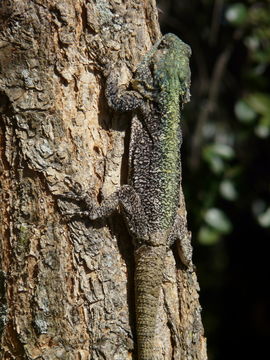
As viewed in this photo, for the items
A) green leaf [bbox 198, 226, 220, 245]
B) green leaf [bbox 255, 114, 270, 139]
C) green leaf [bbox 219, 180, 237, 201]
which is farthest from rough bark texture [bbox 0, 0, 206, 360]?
green leaf [bbox 255, 114, 270, 139]

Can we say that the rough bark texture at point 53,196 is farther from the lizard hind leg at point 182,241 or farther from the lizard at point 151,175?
the lizard hind leg at point 182,241

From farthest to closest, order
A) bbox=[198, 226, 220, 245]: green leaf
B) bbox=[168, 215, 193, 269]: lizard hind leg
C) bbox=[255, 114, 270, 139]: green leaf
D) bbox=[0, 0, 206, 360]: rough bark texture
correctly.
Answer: bbox=[198, 226, 220, 245]: green leaf < bbox=[255, 114, 270, 139]: green leaf < bbox=[168, 215, 193, 269]: lizard hind leg < bbox=[0, 0, 206, 360]: rough bark texture

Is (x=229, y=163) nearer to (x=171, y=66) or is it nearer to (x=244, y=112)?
(x=244, y=112)

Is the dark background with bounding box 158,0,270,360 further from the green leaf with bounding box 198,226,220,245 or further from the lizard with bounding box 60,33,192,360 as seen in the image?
the lizard with bounding box 60,33,192,360

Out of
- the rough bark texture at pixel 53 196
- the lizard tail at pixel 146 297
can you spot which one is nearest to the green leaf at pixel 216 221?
the lizard tail at pixel 146 297

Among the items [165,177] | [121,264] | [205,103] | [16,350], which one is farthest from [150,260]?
[205,103]

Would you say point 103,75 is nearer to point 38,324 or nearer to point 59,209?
point 59,209
